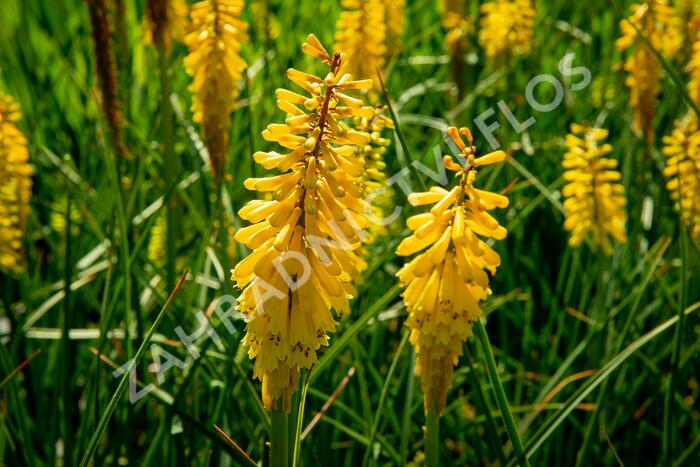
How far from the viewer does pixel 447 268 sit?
2336 mm

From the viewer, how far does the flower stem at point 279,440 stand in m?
2.06

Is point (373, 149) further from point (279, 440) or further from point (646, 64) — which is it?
point (646, 64)

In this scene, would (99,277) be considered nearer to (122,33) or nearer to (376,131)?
(122,33)

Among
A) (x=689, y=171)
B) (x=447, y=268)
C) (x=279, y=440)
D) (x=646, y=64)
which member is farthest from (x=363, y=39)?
(x=279, y=440)

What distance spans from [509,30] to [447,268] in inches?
135

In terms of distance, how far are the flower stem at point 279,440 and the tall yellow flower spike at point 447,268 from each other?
0.50m

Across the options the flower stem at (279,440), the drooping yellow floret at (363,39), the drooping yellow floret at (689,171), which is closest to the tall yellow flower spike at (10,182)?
the drooping yellow floret at (363,39)

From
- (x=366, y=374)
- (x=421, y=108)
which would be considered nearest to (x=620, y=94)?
(x=421, y=108)

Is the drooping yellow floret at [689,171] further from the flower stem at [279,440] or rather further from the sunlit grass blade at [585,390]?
the flower stem at [279,440]

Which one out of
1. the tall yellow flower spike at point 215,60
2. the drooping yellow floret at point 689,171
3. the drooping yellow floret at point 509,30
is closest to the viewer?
the drooping yellow floret at point 689,171

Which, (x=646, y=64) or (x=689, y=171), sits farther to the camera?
(x=646, y=64)

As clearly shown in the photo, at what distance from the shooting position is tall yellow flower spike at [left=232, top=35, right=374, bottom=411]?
1987mm

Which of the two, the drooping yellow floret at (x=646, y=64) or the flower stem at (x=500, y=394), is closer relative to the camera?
Result: the flower stem at (x=500, y=394)

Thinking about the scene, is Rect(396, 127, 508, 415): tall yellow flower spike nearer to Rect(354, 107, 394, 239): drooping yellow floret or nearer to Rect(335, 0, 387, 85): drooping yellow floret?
Rect(354, 107, 394, 239): drooping yellow floret
